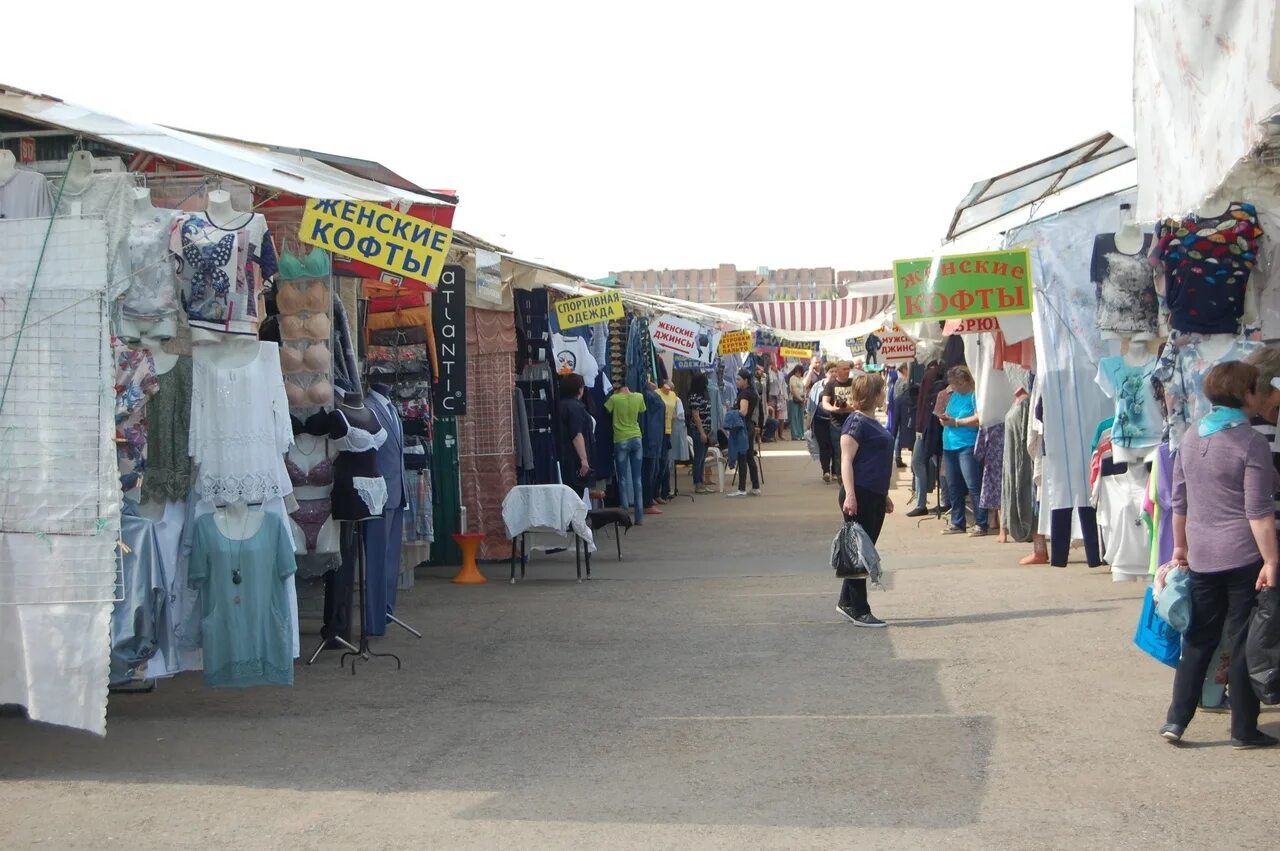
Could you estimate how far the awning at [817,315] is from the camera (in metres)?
28.8

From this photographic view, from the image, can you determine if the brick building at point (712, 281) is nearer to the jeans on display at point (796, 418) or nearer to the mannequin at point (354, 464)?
the jeans on display at point (796, 418)

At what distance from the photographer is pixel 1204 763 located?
654 cm

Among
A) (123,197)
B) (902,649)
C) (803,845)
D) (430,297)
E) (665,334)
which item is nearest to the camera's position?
(803,845)

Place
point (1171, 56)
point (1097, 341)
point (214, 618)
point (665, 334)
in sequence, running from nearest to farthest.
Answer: point (1171, 56), point (214, 618), point (1097, 341), point (665, 334)

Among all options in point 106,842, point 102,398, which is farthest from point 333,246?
point 106,842

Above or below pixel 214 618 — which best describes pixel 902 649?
below

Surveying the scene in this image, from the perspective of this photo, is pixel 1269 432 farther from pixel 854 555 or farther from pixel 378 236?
pixel 378 236

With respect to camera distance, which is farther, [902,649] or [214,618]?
[902,649]

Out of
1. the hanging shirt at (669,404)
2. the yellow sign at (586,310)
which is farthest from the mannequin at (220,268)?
the hanging shirt at (669,404)

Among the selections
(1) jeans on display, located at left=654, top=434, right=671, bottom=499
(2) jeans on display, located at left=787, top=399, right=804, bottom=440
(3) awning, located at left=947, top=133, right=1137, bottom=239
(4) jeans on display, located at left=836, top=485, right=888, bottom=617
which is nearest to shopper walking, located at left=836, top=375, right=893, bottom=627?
(4) jeans on display, located at left=836, top=485, right=888, bottom=617

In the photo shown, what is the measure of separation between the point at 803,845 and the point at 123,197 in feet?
14.7

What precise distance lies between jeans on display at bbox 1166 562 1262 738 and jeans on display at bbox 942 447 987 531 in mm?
9053

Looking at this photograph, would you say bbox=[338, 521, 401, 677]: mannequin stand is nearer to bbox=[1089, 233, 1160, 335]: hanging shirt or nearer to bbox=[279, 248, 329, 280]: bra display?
bbox=[279, 248, 329, 280]: bra display

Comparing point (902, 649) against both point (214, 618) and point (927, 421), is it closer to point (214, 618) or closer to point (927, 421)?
point (214, 618)
